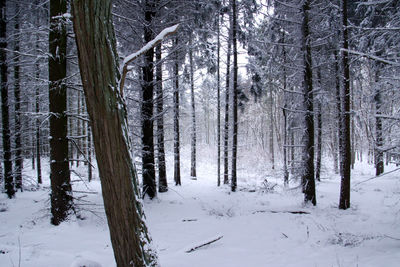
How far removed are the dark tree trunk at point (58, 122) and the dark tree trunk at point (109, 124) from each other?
4018 millimetres

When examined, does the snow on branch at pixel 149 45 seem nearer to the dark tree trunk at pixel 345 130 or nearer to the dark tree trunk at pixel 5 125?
the dark tree trunk at pixel 345 130

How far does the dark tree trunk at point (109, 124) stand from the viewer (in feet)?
6.91

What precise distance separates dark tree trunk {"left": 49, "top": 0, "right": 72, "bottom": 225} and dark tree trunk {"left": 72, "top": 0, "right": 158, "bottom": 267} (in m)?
4.02

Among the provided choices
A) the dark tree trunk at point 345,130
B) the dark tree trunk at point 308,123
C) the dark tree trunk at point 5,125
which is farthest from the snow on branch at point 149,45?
the dark tree trunk at point 5,125

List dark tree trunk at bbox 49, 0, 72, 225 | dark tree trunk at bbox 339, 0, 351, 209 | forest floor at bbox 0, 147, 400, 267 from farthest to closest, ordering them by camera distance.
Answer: dark tree trunk at bbox 339, 0, 351, 209
dark tree trunk at bbox 49, 0, 72, 225
forest floor at bbox 0, 147, 400, 267

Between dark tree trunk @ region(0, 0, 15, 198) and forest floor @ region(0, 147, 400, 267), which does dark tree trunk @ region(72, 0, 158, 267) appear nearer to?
forest floor @ region(0, 147, 400, 267)

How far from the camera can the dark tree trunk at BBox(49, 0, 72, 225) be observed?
545 centimetres

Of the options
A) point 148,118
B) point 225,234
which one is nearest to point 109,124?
point 225,234

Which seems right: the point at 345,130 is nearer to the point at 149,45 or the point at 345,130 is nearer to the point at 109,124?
the point at 149,45

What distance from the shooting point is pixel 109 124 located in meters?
2.15

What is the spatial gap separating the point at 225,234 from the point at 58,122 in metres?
5.24

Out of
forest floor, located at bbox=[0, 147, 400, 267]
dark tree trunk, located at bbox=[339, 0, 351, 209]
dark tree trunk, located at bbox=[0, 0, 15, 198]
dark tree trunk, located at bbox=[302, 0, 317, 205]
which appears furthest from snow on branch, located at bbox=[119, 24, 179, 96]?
dark tree trunk, located at bbox=[0, 0, 15, 198]

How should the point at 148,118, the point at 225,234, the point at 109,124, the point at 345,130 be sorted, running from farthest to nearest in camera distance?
the point at 148,118 → the point at 345,130 → the point at 225,234 → the point at 109,124

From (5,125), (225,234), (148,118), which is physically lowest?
(225,234)
